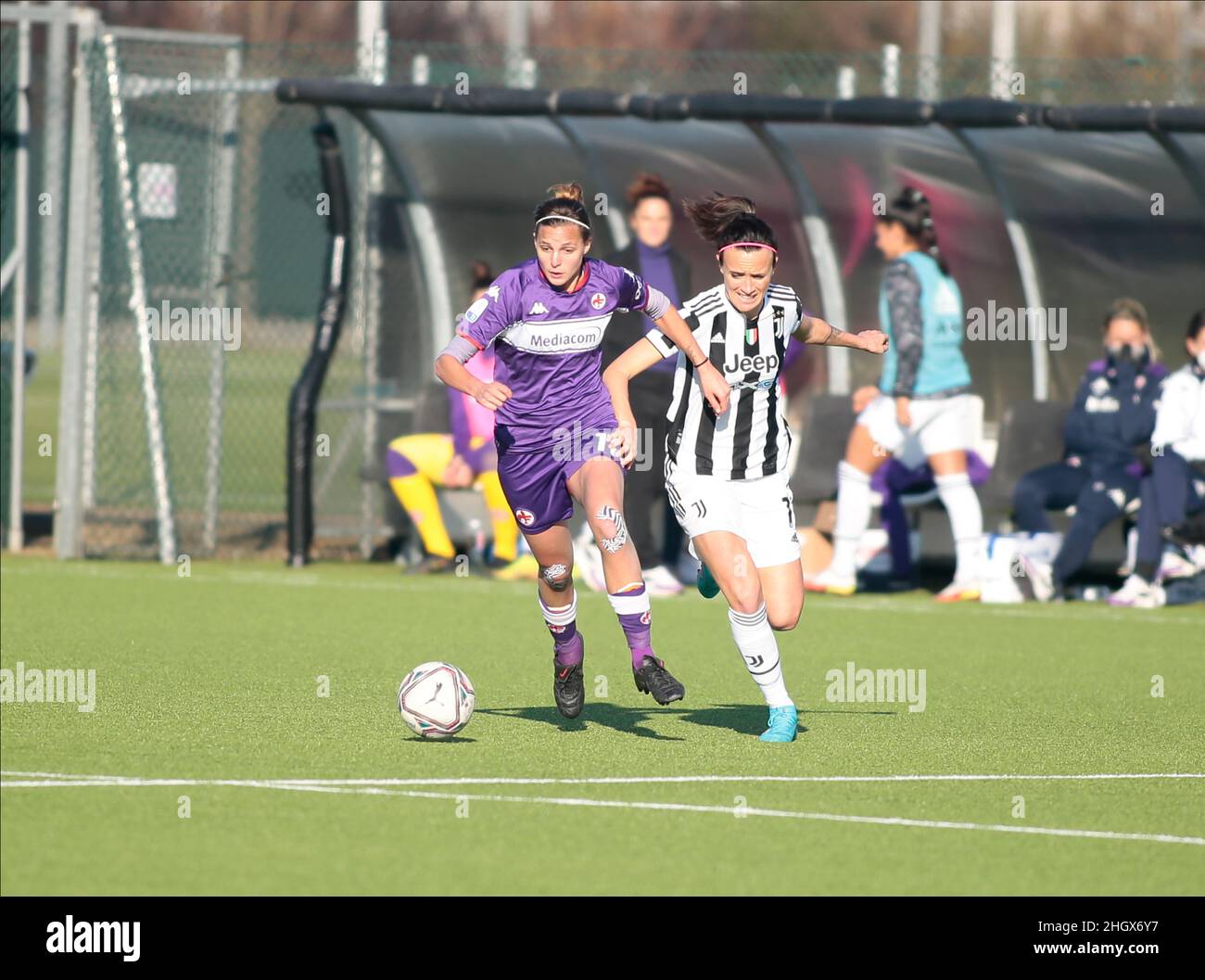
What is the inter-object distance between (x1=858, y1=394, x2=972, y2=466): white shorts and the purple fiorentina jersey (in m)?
5.21

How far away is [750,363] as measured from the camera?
8.35m

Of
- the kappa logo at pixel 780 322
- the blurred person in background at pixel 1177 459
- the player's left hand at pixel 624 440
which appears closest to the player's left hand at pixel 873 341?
the kappa logo at pixel 780 322

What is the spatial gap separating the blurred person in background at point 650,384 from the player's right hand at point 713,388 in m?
4.57

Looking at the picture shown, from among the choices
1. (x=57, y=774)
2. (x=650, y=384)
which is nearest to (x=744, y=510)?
(x=57, y=774)

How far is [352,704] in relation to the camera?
29.2 feet

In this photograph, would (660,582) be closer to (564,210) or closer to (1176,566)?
(1176,566)

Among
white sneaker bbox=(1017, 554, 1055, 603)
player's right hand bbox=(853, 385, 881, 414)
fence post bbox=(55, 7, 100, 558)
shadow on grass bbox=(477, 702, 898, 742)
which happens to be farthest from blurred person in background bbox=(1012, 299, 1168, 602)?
fence post bbox=(55, 7, 100, 558)

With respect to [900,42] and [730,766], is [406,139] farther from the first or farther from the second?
[900,42]

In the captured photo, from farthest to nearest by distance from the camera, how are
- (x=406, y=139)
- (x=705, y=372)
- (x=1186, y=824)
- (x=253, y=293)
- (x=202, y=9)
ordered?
1. (x=202, y=9)
2. (x=253, y=293)
3. (x=406, y=139)
4. (x=705, y=372)
5. (x=1186, y=824)

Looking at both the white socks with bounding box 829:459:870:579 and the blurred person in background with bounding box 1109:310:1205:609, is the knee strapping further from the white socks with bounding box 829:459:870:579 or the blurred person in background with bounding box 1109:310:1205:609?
the blurred person in background with bounding box 1109:310:1205:609

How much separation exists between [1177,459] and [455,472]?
4761 mm
